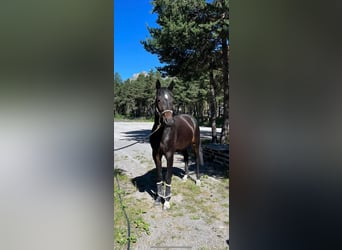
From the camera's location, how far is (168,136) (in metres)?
1.35

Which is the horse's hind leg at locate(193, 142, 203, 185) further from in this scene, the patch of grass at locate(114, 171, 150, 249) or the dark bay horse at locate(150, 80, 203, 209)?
the patch of grass at locate(114, 171, 150, 249)

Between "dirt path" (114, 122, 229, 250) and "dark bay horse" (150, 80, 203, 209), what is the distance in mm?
46

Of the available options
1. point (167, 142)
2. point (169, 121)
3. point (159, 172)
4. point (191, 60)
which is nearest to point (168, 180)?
point (159, 172)

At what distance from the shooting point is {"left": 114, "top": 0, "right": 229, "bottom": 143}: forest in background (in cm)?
94

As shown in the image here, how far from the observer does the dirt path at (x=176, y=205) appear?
0.86 meters

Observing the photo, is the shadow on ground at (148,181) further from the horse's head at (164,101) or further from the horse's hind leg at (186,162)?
the horse's head at (164,101)

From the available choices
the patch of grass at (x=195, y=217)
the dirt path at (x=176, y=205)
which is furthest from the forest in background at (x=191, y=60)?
the patch of grass at (x=195, y=217)

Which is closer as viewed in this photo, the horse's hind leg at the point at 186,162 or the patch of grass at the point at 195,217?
the patch of grass at the point at 195,217

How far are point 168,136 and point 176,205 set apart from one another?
45cm

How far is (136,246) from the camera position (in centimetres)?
80

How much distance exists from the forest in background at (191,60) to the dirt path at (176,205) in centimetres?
16
